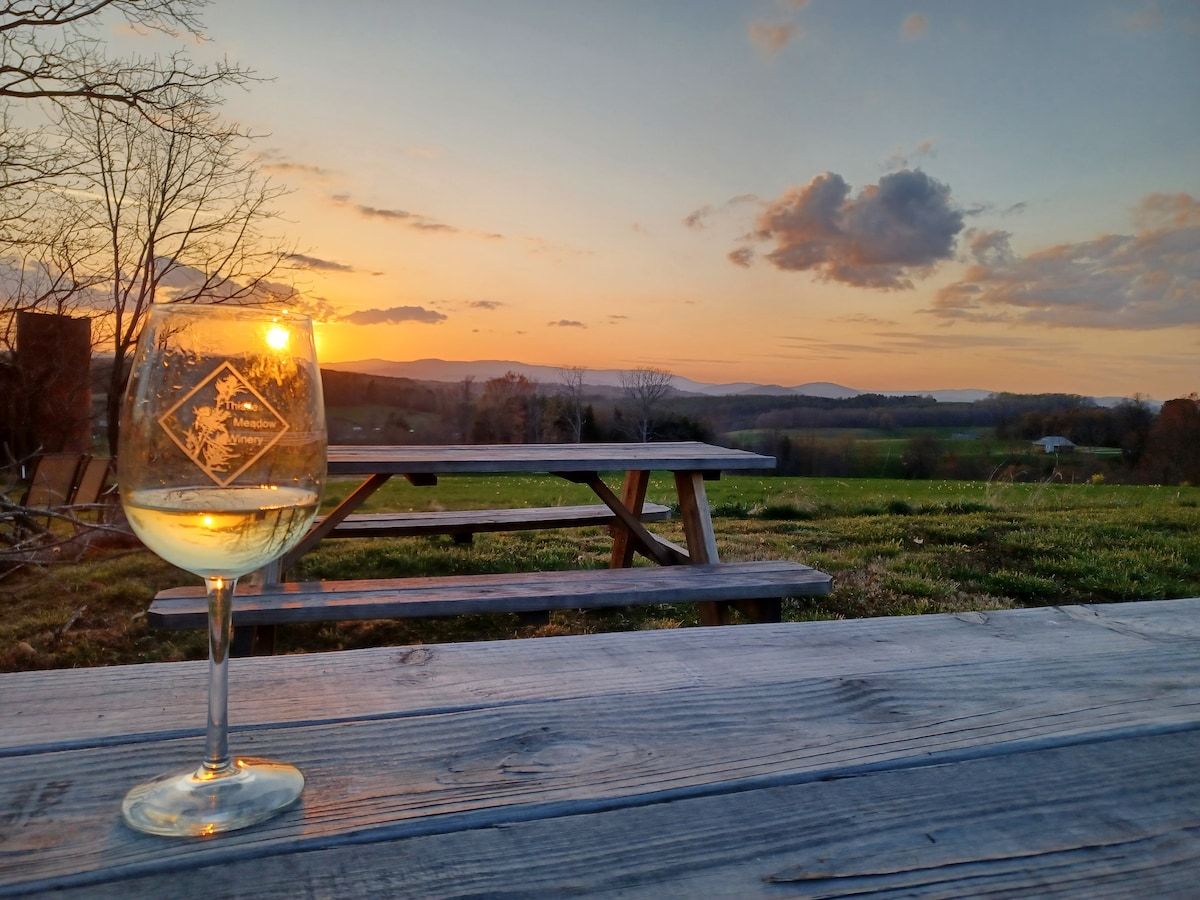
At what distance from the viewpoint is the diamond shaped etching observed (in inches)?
19.7

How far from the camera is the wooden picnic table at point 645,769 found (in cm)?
43

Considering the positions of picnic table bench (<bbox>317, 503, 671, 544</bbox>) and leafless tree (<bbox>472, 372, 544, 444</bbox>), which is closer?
picnic table bench (<bbox>317, 503, 671, 544</bbox>)

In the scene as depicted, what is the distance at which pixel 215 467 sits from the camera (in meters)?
0.50

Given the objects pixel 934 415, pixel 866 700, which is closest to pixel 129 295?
pixel 866 700

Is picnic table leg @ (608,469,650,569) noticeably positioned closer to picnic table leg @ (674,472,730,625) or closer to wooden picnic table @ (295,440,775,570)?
wooden picnic table @ (295,440,775,570)

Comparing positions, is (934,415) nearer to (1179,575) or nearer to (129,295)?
(1179,575)

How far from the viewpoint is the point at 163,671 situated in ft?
2.38

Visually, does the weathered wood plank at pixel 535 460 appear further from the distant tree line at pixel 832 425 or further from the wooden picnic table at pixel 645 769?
the distant tree line at pixel 832 425

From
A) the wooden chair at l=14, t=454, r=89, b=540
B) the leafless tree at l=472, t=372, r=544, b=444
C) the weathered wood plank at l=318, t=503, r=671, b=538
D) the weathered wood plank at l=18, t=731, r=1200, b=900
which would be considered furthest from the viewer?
the leafless tree at l=472, t=372, r=544, b=444

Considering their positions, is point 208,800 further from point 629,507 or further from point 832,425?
point 832,425

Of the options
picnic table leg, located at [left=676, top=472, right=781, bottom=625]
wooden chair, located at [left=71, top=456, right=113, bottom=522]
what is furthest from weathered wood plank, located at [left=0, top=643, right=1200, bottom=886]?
wooden chair, located at [left=71, top=456, right=113, bottom=522]

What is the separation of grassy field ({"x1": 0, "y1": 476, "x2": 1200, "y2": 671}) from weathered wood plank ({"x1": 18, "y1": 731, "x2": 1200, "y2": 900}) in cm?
355

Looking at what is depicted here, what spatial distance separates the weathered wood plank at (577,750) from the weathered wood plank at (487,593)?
202cm

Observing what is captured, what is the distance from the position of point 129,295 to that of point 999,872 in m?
6.46
